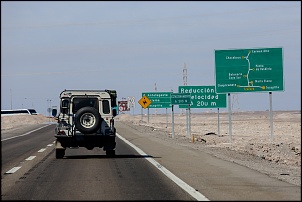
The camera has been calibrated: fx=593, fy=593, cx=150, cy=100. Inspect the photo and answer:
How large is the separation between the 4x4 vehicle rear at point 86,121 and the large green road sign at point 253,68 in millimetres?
12980

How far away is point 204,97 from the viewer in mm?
52250

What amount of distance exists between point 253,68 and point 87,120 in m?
15.2

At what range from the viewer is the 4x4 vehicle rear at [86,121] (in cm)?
2159

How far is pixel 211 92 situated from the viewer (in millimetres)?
52344

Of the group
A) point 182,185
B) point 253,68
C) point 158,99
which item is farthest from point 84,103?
point 158,99

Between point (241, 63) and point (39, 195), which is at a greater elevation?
point (241, 63)

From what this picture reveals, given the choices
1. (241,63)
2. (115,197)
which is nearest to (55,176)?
(115,197)

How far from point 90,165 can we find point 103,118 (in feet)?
11.4

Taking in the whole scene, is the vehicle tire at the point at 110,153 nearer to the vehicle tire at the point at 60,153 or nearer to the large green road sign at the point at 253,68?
the vehicle tire at the point at 60,153

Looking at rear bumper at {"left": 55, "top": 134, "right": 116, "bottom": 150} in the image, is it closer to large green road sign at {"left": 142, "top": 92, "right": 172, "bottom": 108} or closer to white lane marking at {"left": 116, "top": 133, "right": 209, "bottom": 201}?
white lane marking at {"left": 116, "top": 133, "right": 209, "bottom": 201}

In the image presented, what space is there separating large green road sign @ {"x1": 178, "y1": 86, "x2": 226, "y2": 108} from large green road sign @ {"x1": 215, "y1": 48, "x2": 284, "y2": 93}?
17.0m

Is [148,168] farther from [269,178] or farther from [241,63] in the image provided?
[241,63]

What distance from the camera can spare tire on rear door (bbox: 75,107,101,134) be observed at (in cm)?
2142

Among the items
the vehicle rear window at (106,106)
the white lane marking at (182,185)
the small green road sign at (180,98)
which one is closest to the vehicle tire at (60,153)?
the vehicle rear window at (106,106)
